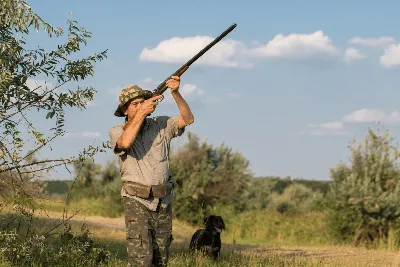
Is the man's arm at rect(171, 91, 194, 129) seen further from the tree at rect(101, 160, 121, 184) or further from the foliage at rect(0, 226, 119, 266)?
the tree at rect(101, 160, 121, 184)

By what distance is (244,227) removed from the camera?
2430 centimetres

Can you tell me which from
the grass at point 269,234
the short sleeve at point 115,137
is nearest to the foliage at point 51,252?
the short sleeve at point 115,137

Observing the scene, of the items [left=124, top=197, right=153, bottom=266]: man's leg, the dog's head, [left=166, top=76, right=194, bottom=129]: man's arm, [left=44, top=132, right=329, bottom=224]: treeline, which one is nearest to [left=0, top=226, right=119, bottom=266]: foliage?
[left=124, top=197, right=153, bottom=266]: man's leg

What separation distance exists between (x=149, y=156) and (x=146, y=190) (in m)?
0.39

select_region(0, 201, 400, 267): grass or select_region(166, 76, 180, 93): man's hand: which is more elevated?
select_region(166, 76, 180, 93): man's hand

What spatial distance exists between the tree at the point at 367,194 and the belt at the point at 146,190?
14099 mm

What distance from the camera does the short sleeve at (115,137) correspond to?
24.1ft

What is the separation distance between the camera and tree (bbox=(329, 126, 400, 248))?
20.4 m

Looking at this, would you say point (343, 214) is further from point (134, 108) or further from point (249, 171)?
point (134, 108)

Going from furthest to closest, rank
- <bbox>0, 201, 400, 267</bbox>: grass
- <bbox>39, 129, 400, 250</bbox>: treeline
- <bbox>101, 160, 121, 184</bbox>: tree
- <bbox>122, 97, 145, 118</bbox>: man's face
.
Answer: <bbox>101, 160, 121, 184</bbox>: tree → <bbox>39, 129, 400, 250</bbox>: treeline → <bbox>0, 201, 400, 267</bbox>: grass → <bbox>122, 97, 145, 118</bbox>: man's face

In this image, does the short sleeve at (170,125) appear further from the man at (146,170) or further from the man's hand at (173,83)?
the man's hand at (173,83)

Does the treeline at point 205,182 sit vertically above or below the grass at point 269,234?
above

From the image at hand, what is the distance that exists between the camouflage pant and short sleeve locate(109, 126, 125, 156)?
0.53m

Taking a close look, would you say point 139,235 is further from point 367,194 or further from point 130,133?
point 367,194
